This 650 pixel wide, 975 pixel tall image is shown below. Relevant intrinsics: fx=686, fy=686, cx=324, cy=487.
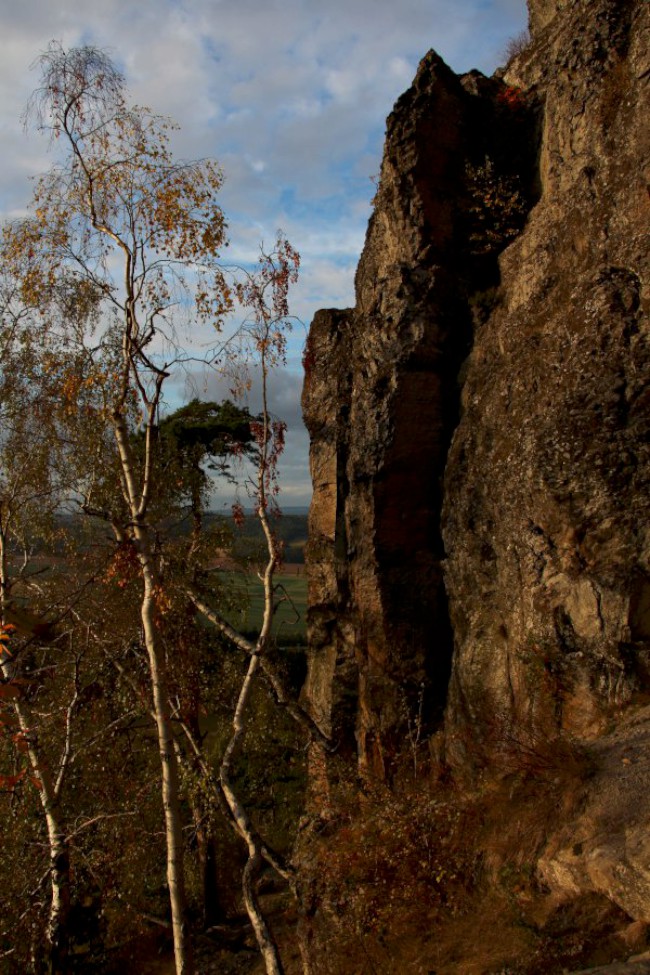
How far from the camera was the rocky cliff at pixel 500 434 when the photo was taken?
9828 mm

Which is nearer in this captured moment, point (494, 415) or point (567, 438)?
point (567, 438)

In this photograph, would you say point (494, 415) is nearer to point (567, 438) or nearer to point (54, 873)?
point (567, 438)

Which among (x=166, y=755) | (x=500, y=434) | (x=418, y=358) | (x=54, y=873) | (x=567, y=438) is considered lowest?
(x=54, y=873)

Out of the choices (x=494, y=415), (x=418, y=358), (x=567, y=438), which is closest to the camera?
(x=567, y=438)

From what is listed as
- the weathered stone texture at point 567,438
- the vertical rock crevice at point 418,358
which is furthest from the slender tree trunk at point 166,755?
the vertical rock crevice at point 418,358

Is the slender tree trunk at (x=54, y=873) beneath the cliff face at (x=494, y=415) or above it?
beneath

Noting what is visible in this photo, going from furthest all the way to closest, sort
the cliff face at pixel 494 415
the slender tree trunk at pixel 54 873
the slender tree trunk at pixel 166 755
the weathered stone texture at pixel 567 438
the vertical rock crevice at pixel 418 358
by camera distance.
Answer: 1. the vertical rock crevice at pixel 418 358
2. the slender tree trunk at pixel 54 873
3. the cliff face at pixel 494 415
4. the weathered stone texture at pixel 567 438
5. the slender tree trunk at pixel 166 755

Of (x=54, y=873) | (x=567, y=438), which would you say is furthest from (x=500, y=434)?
(x=54, y=873)

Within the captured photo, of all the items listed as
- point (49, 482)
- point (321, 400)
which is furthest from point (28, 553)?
point (321, 400)

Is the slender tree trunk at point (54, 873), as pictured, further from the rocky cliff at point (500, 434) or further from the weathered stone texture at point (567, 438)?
the weathered stone texture at point (567, 438)

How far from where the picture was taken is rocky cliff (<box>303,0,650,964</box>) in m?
9.83

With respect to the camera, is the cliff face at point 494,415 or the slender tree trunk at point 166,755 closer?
the slender tree trunk at point 166,755

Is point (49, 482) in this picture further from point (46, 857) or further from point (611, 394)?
point (611, 394)

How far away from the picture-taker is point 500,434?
39.4ft
